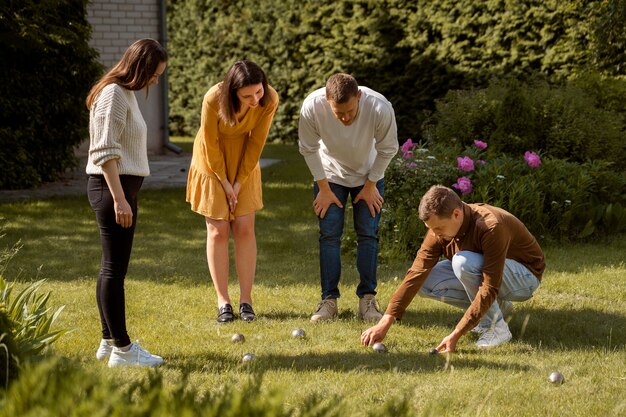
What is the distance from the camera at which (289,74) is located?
51.9ft

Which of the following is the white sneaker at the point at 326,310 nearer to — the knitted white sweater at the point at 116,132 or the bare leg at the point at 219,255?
the bare leg at the point at 219,255

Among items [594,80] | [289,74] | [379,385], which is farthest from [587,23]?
[379,385]

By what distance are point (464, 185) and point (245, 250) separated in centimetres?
244

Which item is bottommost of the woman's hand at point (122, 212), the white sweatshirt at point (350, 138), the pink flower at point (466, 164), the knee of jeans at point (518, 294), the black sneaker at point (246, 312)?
the black sneaker at point (246, 312)

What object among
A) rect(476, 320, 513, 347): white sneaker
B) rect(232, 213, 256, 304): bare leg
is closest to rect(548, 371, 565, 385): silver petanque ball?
rect(476, 320, 513, 347): white sneaker

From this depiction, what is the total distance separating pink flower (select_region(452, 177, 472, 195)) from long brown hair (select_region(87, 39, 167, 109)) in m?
3.53

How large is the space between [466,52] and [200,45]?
636cm

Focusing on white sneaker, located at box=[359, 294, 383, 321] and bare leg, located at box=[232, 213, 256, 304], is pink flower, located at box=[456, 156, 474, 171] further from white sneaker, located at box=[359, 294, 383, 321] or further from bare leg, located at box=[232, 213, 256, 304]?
bare leg, located at box=[232, 213, 256, 304]

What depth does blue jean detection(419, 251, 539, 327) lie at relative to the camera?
178 inches

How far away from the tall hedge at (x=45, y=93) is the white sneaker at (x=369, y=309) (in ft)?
19.8

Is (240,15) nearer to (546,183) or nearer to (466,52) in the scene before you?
(466,52)

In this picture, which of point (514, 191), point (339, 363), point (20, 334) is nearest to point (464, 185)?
point (514, 191)

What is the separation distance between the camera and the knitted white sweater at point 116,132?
401 cm

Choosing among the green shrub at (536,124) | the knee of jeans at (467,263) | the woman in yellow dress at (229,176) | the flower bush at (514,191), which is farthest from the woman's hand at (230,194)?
the green shrub at (536,124)
